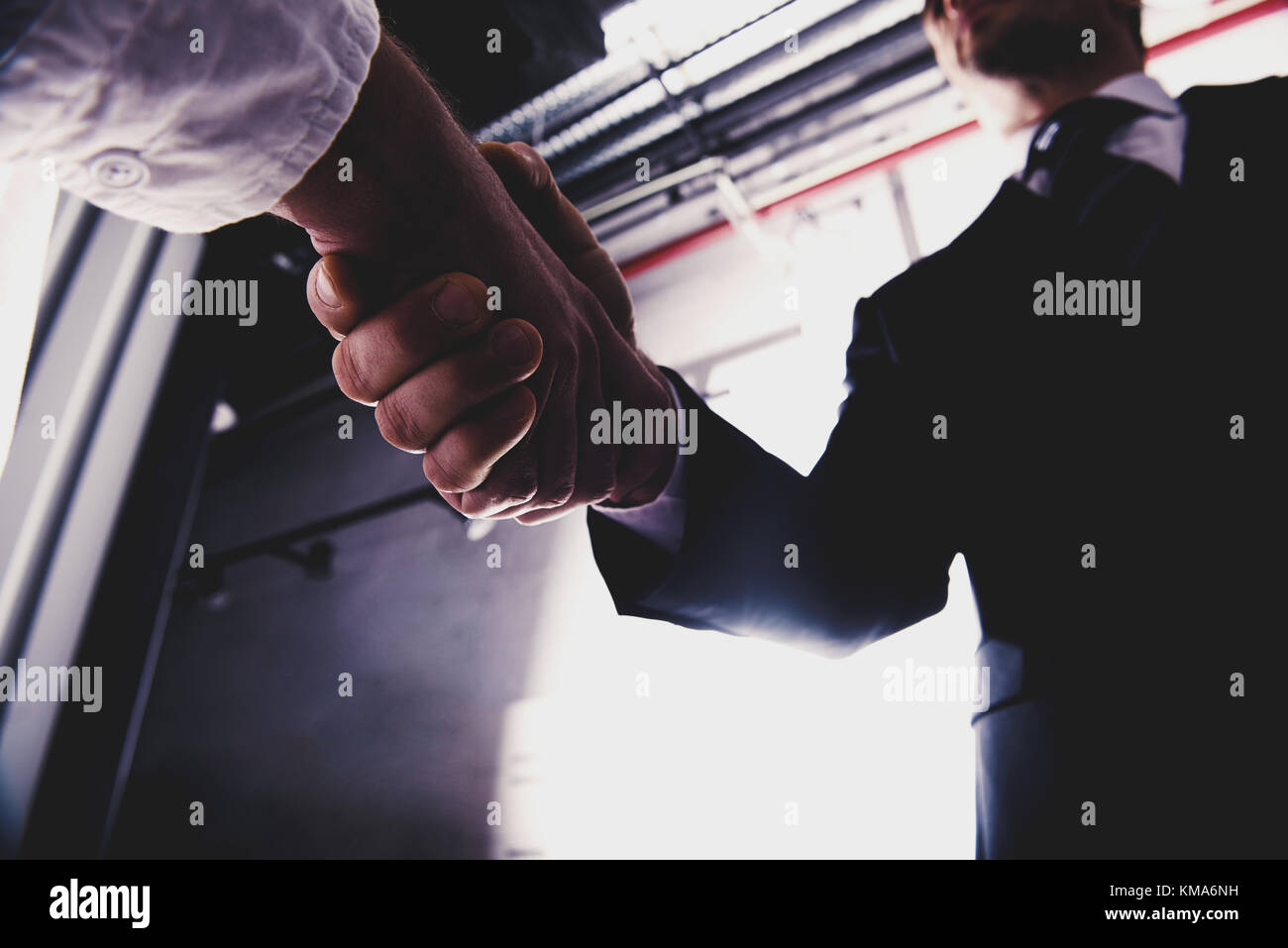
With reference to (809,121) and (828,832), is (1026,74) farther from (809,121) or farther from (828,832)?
(828,832)

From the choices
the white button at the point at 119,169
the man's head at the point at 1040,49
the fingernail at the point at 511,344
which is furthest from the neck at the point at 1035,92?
the white button at the point at 119,169

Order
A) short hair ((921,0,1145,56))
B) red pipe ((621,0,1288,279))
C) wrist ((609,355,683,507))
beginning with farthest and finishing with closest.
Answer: red pipe ((621,0,1288,279)), short hair ((921,0,1145,56)), wrist ((609,355,683,507))

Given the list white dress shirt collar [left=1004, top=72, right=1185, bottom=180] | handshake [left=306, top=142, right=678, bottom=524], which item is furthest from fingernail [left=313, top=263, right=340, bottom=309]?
white dress shirt collar [left=1004, top=72, right=1185, bottom=180]

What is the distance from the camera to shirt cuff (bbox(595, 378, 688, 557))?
77cm

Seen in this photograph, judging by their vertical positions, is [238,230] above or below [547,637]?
above

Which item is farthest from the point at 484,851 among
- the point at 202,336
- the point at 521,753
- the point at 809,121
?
the point at 809,121

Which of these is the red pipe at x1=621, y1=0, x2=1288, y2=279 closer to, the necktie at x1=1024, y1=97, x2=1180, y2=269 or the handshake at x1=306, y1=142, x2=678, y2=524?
the necktie at x1=1024, y1=97, x2=1180, y2=269

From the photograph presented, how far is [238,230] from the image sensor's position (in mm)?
1552

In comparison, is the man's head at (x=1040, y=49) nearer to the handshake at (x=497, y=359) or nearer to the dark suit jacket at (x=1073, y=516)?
the dark suit jacket at (x=1073, y=516)

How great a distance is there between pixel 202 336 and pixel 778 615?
1.21 metres

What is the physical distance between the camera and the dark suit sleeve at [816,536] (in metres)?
0.79

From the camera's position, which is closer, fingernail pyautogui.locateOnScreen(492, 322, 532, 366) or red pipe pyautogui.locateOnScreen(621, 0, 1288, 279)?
fingernail pyautogui.locateOnScreen(492, 322, 532, 366)

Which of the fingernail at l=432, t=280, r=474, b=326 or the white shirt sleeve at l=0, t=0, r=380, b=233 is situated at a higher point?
the white shirt sleeve at l=0, t=0, r=380, b=233

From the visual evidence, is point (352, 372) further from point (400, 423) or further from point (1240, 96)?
point (1240, 96)
